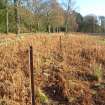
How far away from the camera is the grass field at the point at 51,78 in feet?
31.1

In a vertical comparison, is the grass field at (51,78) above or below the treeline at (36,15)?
below

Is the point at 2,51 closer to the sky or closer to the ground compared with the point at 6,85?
closer to the sky

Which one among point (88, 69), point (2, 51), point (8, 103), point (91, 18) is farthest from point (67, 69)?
point (91, 18)

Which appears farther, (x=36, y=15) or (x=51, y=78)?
(x=36, y=15)

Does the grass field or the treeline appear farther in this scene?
the treeline

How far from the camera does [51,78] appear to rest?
11.4m

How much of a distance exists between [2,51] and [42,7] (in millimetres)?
43650

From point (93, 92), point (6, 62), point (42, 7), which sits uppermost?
point (42, 7)

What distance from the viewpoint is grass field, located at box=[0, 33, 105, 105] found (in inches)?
373

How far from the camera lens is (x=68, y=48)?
16891 millimetres

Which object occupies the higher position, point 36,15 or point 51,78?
point 36,15

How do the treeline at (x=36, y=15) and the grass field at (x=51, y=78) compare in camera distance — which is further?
the treeline at (x=36, y=15)

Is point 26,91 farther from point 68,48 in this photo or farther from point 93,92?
point 68,48

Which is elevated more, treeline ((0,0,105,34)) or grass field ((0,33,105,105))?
treeline ((0,0,105,34))
